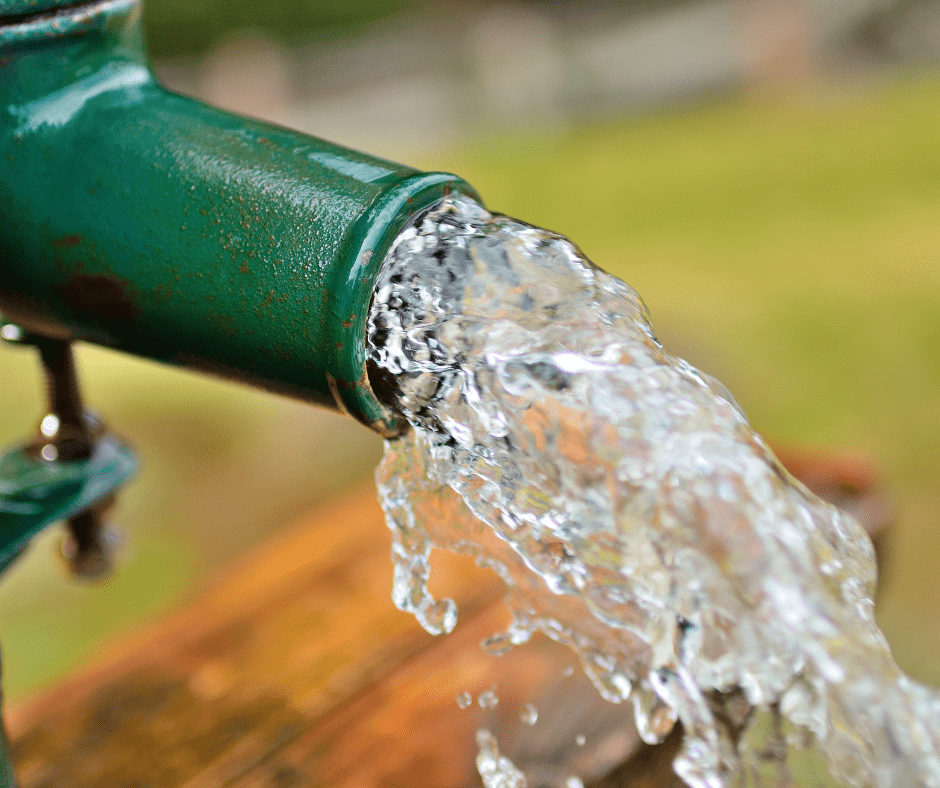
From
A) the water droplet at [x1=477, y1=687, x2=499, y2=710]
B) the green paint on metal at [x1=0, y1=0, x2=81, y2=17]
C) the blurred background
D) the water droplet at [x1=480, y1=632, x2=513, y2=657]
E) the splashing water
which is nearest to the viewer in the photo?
the splashing water

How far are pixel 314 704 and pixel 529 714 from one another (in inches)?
8.3

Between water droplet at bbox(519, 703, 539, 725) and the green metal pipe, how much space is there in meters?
0.42

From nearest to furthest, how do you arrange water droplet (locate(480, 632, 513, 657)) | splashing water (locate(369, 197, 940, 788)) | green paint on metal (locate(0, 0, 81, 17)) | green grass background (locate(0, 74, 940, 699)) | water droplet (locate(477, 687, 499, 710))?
splashing water (locate(369, 197, 940, 788)), green paint on metal (locate(0, 0, 81, 17)), water droplet (locate(480, 632, 513, 657)), water droplet (locate(477, 687, 499, 710)), green grass background (locate(0, 74, 940, 699))

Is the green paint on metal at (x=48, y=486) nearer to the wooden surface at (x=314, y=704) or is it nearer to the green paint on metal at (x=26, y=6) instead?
the wooden surface at (x=314, y=704)

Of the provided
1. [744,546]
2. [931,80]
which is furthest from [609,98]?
[744,546]

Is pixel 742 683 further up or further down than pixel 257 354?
further down

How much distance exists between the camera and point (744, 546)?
66cm

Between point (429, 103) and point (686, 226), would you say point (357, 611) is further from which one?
point (429, 103)

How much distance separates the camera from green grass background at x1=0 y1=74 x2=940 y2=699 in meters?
2.80

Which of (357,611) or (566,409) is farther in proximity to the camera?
(357,611)

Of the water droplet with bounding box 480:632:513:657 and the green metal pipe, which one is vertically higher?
the green metal pipe

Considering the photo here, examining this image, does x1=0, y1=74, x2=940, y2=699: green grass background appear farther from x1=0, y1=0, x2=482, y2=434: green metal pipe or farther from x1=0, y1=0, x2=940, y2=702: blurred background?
x1=0, y1=0, x2=482, y2=434: green metal pipe

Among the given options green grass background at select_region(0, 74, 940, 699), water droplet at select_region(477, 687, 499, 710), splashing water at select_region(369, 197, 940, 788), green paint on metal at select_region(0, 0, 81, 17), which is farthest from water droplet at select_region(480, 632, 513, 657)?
green grass background at select_region(0, 74, 940, 699)

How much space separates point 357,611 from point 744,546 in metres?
0.66
